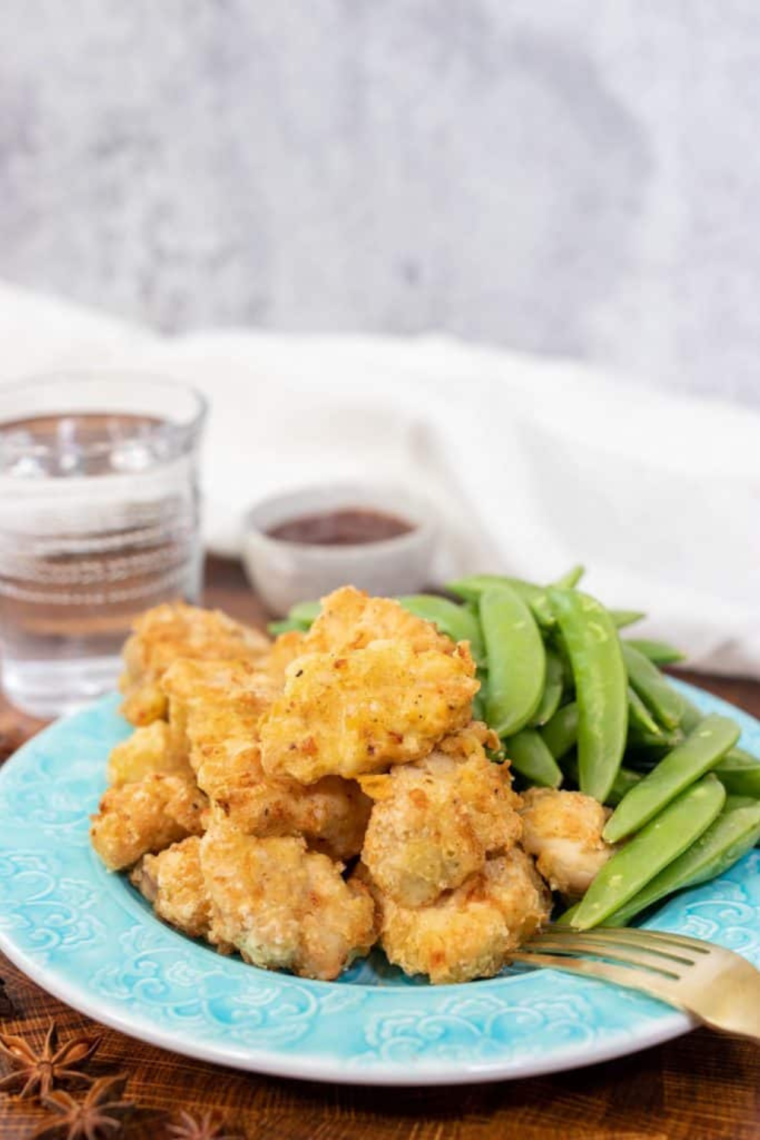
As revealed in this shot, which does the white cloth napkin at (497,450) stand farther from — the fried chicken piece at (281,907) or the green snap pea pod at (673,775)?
the fried chicken piece at (281,907)

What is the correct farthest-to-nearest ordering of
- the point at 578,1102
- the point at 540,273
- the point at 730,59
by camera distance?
the point at 540,273, the point at 730,59, the point at 578,1102

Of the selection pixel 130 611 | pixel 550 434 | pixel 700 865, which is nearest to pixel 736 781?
pixel 700 865

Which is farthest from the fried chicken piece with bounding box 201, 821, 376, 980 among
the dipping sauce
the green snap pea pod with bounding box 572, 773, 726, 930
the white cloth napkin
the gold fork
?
the dipping sauce

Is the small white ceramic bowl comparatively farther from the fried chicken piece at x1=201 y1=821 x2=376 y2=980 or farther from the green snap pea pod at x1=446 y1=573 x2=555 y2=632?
the fried chicken piece at x1=201 y1=821 x2=376 y2=980

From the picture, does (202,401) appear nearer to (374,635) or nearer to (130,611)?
(130,611)

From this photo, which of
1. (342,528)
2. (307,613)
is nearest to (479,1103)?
(307,613)

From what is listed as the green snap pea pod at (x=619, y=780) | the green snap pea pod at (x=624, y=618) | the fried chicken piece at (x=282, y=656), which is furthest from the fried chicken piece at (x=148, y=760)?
the green snap pea pod at (x=624, y=618)
